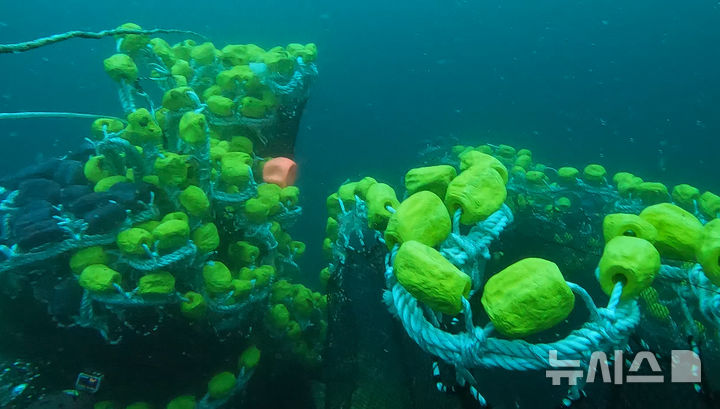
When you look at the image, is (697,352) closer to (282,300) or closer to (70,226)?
(282,300)

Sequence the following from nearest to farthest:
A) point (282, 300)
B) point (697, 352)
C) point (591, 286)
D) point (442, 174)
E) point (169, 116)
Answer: point (697, 352)
point (442, 174)
point (591, 286)
point (169, 116)
point (282, 300)

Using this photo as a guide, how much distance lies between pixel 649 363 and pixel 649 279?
15.3 inches

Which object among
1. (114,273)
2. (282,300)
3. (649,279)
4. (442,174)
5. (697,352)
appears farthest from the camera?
(282,300)

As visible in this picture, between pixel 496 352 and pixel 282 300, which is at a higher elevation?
pixel 496 352

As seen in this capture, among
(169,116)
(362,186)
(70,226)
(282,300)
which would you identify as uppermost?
(169,116)

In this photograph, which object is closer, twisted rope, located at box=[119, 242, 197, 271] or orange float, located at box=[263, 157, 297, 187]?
twisted rope, located at box=[119, 242, 197, 271]

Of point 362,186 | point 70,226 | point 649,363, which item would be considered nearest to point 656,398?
point 649,363

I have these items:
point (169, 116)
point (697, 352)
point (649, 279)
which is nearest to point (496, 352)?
point (649, 279)

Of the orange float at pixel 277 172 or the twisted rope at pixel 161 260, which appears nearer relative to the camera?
the twisted rope at pixel 161 260

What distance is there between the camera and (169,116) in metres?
3.20

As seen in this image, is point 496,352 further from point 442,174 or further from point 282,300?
point 282,300

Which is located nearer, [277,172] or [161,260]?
[161,260]

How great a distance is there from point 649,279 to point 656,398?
17.8 inches

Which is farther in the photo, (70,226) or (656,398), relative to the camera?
(70,226)
